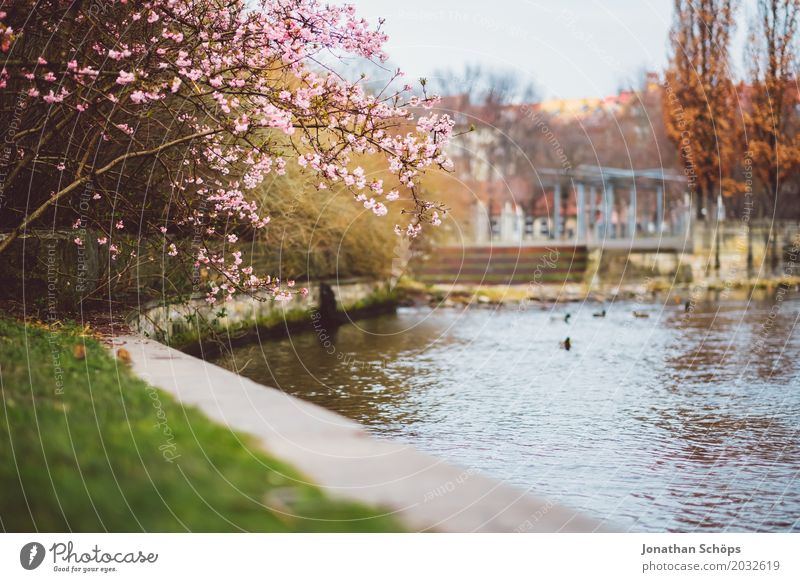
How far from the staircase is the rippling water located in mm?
12653

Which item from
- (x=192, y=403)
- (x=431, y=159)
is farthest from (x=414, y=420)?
(x=192, y=403)

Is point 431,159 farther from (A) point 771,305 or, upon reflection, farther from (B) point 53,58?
(A) point 771,305

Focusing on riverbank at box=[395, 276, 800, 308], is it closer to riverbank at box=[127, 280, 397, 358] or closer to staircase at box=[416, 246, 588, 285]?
staircase at box=[416, 246, 588, 285]

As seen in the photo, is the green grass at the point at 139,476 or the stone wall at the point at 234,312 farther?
the stone wall at the point at 234,312

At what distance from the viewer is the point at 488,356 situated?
16328 mm

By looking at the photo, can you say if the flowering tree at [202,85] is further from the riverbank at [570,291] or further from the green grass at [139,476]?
the riverbank at [570,291]

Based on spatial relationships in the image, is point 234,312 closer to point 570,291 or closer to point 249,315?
point 249,315

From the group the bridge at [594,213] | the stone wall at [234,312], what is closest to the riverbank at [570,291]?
the bridge at [594,213]

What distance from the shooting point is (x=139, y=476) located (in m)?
5.68

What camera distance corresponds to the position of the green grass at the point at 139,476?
5.41 metres
